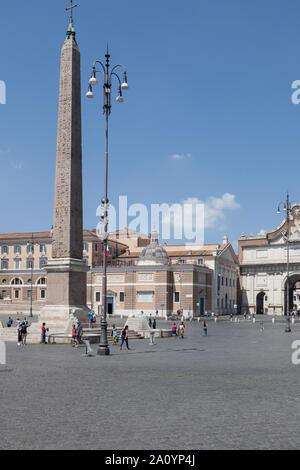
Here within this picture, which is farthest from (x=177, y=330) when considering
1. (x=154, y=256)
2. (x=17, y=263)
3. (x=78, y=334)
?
(x=17, y=263)

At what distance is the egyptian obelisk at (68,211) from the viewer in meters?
25.4

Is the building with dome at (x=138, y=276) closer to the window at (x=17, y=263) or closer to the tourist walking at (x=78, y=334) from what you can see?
the window at (x=17, y=263)

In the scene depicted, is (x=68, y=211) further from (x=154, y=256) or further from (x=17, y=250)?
(x=17, y=250)

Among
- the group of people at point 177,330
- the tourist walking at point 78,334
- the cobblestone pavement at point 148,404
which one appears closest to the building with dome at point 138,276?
the group of people at point 177,330

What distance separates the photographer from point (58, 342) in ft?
77.8

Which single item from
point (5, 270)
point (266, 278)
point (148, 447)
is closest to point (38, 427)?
point (148, 447)

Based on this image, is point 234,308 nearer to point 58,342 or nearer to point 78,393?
point 58,342

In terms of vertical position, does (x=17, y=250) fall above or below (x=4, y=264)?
above

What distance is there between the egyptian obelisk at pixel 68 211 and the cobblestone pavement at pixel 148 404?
25.5 feet

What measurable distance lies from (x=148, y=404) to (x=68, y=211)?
16785mm

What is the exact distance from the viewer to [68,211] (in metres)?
25.5

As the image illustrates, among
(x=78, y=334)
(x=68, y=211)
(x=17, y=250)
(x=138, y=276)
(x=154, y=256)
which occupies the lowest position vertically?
(x=78, y=334)

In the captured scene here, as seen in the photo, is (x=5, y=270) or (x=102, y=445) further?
(x=5, y=270)

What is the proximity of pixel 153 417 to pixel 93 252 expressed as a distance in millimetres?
64265
